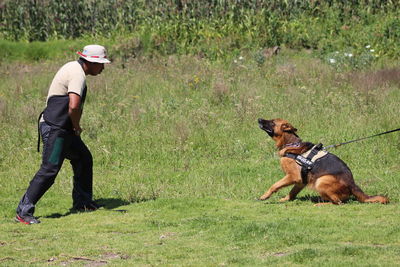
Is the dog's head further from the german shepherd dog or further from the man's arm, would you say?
the man's arm

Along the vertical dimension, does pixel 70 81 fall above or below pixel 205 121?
above

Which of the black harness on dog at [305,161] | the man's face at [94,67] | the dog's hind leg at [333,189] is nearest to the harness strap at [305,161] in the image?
the black harness on dog at [305,161]

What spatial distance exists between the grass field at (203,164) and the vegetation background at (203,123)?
0.12 feet

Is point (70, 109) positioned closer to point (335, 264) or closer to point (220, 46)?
point (335, 264)

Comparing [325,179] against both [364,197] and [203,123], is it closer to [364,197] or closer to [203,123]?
[364,197]

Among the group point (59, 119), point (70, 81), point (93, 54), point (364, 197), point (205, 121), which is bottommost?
point (205, 121)

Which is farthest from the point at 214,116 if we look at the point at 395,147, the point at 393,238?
the point at 393,238

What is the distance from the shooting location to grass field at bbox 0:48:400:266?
259 inches

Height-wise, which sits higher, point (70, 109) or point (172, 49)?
point (70, 109)

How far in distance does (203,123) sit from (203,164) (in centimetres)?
219

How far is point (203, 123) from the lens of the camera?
1362 cm

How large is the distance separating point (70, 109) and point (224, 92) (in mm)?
7969

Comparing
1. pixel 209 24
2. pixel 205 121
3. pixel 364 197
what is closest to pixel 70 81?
pixel 364 197

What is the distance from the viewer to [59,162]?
8.33 m
